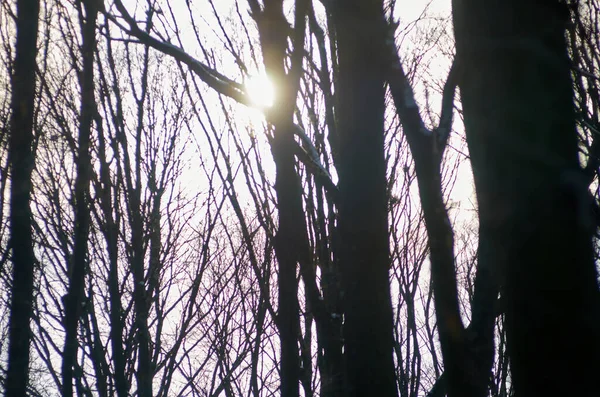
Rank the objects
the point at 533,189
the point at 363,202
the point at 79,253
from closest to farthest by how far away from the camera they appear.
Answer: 1. the point at 533,189
2. the point at 363,202
3. the point at 79,253

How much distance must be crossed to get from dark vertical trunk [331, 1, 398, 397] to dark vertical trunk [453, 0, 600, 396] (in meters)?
0.37

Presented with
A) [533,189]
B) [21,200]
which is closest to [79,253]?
[21,200]

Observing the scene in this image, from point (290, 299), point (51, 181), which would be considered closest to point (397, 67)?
point (290, 299)

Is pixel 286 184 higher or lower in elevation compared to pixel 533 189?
higher

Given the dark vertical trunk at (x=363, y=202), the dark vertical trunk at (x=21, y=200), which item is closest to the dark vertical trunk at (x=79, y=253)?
the dark vertical trunk at (x=21, y=200)

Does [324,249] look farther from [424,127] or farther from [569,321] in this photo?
[569,321]

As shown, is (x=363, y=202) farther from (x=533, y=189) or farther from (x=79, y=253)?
(x=79, y=253)

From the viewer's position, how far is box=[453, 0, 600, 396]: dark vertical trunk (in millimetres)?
1680

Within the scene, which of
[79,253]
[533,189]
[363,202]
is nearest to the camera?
[533,189]

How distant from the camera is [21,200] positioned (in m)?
2.17

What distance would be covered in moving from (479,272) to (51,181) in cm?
537

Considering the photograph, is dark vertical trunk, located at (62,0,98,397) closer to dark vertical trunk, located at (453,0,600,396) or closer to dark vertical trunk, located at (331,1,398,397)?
dark vertical trunk, located at (331,1,398,397)

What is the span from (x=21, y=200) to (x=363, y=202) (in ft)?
4.38

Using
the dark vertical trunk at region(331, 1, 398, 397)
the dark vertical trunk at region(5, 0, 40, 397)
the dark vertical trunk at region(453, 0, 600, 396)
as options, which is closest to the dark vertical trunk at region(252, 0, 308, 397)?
the dark vertical trunk at region(331, 1, 398, 397)
